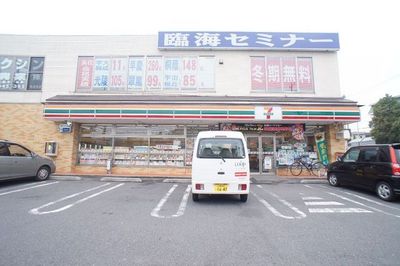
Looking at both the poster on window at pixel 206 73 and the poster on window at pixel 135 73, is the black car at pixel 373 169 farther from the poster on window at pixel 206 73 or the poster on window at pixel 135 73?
the poster on window at pixel 135 73

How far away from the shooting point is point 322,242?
356cm

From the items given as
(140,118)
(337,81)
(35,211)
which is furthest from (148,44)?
(337,81)

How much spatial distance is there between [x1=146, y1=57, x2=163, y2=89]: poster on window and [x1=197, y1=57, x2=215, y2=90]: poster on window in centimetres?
244

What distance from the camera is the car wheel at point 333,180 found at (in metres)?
8.87

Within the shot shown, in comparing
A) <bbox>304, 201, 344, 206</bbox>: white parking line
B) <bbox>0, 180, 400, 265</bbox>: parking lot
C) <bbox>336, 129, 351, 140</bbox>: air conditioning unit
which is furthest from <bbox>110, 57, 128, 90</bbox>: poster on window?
<bbox>336, 129, 351, 140</bbox>: air conditioning unit

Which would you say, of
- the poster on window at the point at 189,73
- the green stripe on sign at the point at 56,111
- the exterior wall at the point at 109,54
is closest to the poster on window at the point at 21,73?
the exterior wall at the point at 109,54

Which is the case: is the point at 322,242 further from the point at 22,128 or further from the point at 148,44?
the point at 22,128

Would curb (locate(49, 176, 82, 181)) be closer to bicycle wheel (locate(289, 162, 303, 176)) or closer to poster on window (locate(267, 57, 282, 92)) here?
bicycle wheel (locate(289, 162, 303, 176))

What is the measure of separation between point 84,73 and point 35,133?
14.8 ft

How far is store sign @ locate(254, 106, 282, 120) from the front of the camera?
10281mm

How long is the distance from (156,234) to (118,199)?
10.2ft

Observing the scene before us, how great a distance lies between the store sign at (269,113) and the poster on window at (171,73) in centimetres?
514

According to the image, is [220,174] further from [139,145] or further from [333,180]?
[139,145]

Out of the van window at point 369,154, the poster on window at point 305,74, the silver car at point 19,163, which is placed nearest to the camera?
the van window at point 369,154
